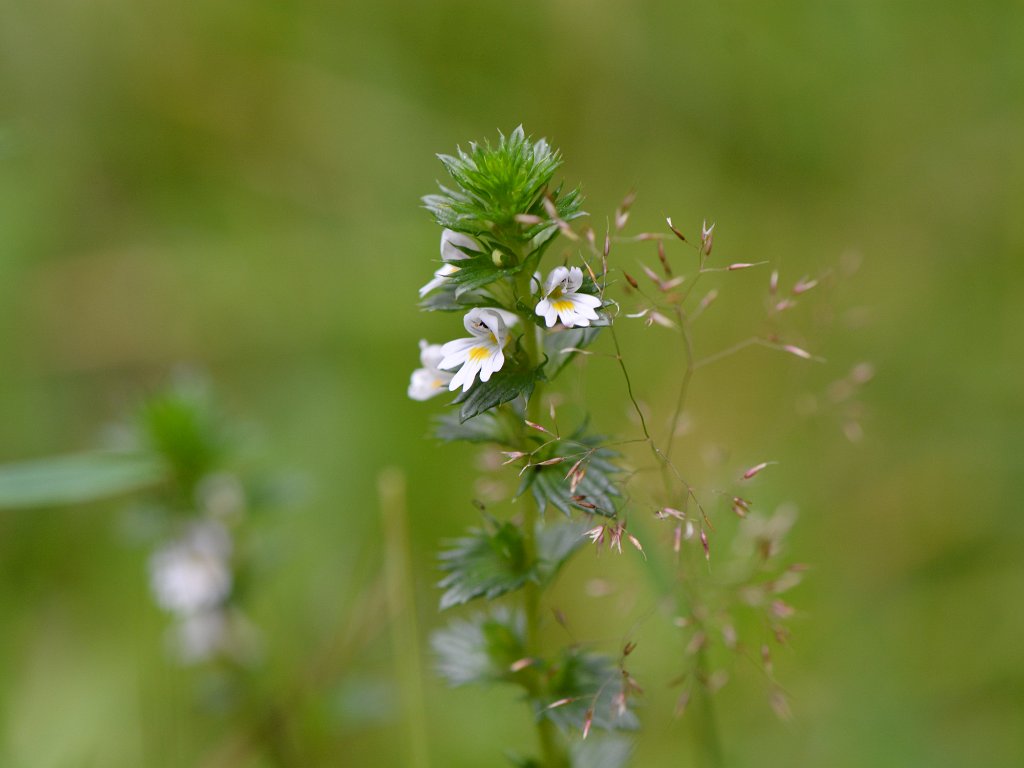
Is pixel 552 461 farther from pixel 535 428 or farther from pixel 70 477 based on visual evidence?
pixel 70 477

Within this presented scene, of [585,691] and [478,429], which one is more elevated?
[478,429]

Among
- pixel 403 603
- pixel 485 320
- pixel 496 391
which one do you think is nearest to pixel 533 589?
pixel 496 391

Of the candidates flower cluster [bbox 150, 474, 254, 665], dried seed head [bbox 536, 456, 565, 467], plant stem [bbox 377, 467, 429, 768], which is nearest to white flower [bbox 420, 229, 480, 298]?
dried seed head [bbox 536, 456, 565, 467]

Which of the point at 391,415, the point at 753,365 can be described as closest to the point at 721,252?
the point at 753,365

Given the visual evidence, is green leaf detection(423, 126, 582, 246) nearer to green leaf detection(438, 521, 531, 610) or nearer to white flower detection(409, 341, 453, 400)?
white flower detection(409, 341, 453, 400)

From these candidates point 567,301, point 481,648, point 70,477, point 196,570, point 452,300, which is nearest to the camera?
point 567,301

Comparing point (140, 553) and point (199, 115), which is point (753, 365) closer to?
point (140, 553)
